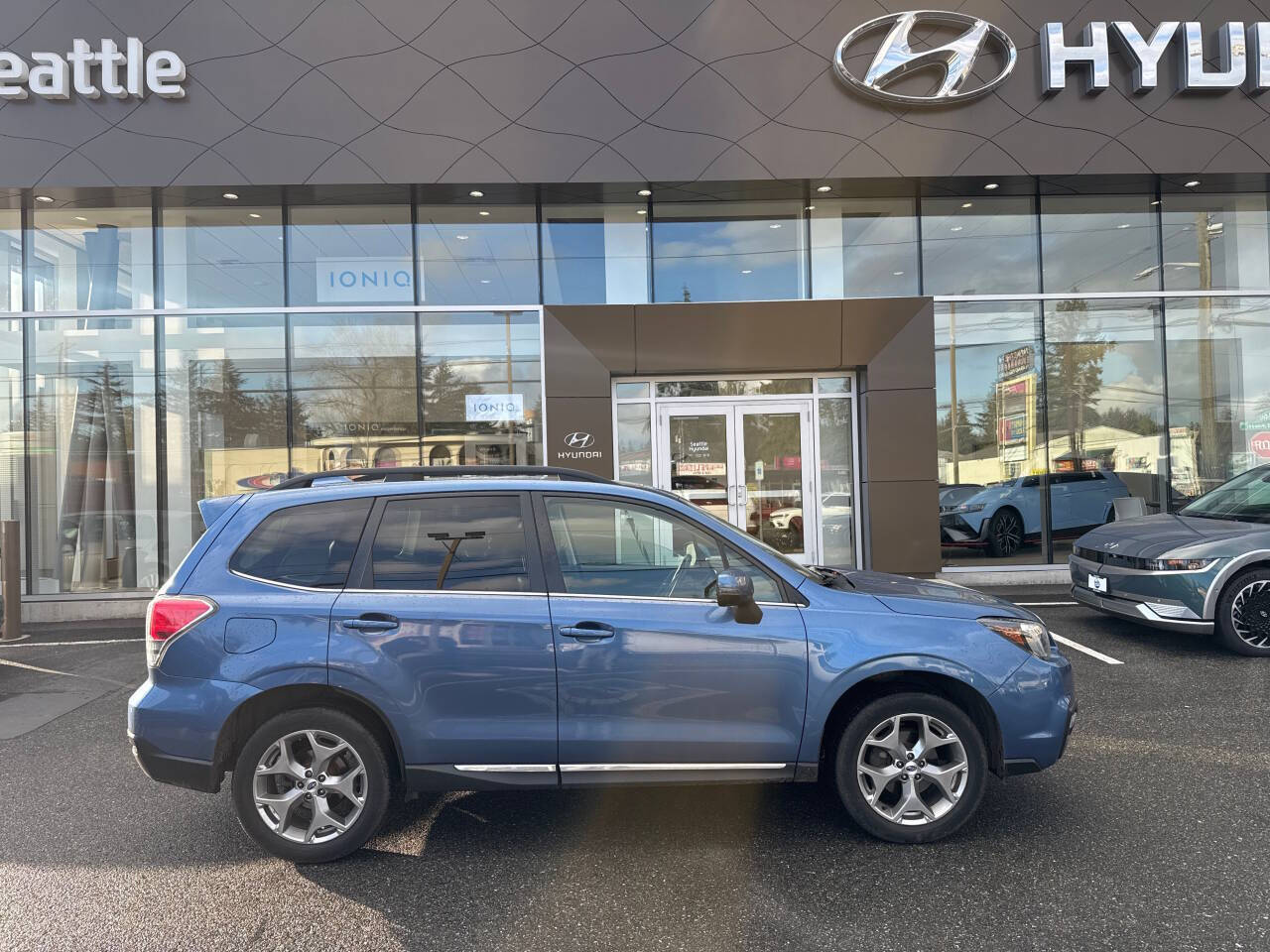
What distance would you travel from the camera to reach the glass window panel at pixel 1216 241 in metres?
11.6

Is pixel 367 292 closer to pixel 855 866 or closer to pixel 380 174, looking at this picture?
pixel 380 174

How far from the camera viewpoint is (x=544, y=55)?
33.3ft

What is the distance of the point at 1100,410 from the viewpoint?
11.4 meters

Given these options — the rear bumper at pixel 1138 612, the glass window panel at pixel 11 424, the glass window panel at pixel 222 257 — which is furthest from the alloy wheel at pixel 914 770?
the glass window panel at pixel 11 424

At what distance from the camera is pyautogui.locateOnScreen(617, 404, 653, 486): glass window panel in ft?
37.4

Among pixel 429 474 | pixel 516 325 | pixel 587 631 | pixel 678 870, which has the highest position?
pixel 516 325

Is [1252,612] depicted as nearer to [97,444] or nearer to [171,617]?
[171,617]

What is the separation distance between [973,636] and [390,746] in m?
2.73

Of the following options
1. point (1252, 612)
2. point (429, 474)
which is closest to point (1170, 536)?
point (1252, 612)

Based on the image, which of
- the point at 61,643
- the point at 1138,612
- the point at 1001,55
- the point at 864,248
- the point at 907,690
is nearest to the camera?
the point at 907,690

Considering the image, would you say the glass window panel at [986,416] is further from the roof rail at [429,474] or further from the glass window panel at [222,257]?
the glass window panel at [222,257]

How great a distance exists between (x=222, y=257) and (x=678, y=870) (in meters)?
11.0

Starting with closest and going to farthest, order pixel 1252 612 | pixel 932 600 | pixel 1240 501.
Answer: pixel 932 600
pixel 1252 612
pixel 1240 501

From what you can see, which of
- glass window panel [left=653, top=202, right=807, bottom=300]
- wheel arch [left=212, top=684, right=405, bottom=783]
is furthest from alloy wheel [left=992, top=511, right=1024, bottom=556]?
wheel arch [left=212, top=684, right=405, bottom=783]
